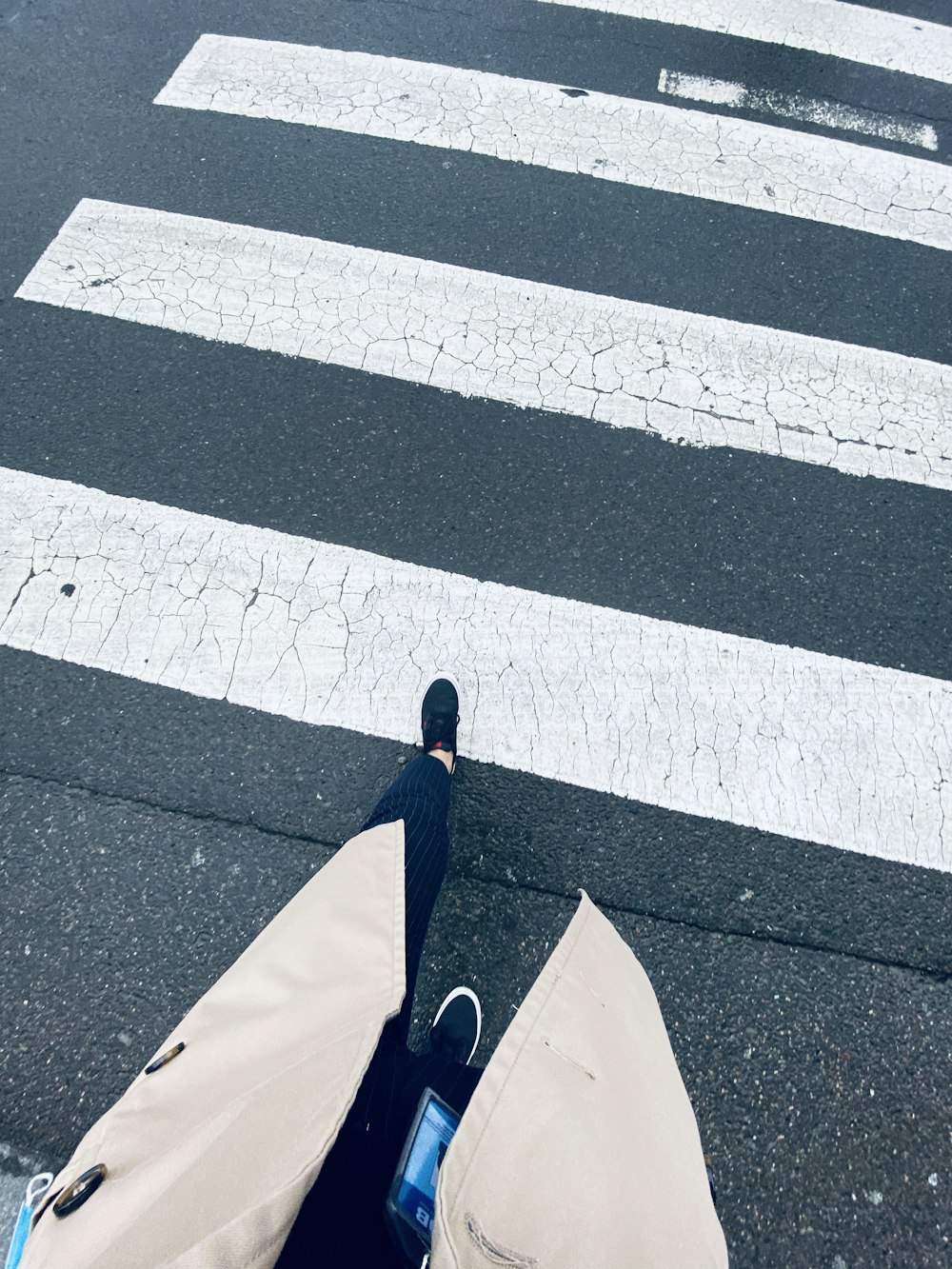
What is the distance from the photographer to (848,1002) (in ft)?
8.50

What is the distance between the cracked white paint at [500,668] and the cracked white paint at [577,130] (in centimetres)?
244

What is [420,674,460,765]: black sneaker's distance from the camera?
2.81 meters

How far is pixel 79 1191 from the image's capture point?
4.99 ft

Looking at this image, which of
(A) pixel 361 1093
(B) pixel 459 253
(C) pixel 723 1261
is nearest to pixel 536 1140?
(C) pixel 723 1261

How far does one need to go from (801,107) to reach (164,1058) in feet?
17.6

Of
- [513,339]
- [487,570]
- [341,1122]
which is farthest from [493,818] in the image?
[513,339]

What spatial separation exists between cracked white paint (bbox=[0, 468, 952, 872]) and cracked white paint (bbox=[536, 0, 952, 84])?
388cm

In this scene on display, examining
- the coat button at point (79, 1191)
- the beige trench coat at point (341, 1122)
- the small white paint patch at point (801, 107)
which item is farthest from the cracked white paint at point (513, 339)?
the coat button at point (79, 1191)

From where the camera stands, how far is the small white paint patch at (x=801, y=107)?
4457 mm

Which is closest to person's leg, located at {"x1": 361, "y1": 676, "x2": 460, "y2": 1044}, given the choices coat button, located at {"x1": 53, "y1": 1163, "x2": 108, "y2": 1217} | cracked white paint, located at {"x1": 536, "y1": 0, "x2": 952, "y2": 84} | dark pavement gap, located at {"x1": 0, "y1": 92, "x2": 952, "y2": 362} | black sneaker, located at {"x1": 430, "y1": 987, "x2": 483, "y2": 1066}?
black sneaker, located at {"x1": 430, "y1": 987, "x2": 483, "y2": 1066}

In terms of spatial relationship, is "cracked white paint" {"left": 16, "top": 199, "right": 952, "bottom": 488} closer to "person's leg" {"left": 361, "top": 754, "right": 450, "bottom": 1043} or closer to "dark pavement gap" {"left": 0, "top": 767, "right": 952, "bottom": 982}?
"person's leg" {"left": 361, "top": 754, "right": 450, "bottom": 1043}

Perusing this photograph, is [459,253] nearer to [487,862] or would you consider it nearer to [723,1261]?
[487,862]

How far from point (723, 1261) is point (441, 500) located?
8.42 ft

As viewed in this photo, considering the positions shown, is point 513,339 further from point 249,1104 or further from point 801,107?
point 249,1104
